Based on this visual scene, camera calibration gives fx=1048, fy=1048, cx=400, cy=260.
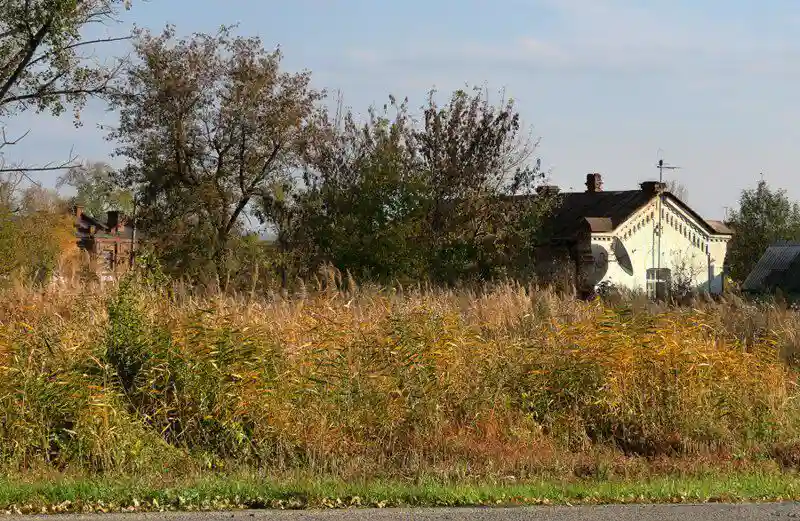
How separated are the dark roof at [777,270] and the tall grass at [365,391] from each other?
1427 inches

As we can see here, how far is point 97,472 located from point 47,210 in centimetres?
4265

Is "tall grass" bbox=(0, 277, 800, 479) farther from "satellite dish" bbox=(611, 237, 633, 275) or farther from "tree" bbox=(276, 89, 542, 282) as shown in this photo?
"satellite dish" bbox=(611, 237, 633, 275)

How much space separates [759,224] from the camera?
7581cm

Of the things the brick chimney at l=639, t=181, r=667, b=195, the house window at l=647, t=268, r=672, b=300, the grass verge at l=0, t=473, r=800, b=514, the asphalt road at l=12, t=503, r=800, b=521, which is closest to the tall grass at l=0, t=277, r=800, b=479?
the grass verge at l=0, t=473, r=800, b=514

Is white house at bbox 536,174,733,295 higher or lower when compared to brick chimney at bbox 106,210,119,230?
lower

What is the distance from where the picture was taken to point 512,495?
9.61 meters

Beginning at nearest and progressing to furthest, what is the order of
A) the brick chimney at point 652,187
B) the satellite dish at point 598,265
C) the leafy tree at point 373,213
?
1. the leafy tree at point 373,213
2. the satellite dish at point 598,265
3. the brick chimney at point 652,187

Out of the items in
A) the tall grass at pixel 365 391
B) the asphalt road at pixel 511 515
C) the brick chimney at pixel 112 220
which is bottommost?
the asphalt road at pixel 511 515

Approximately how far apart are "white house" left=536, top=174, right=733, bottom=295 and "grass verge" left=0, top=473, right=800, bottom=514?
31.5m

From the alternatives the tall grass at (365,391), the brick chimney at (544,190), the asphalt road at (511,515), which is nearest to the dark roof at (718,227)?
the brick chimney at (544,190)

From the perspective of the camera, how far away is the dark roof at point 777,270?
4925cm

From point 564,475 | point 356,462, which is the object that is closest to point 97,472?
point 356,462

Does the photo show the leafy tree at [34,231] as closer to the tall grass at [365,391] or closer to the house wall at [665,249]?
the tall grass at [365,391]

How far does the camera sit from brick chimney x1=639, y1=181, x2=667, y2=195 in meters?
45.1
